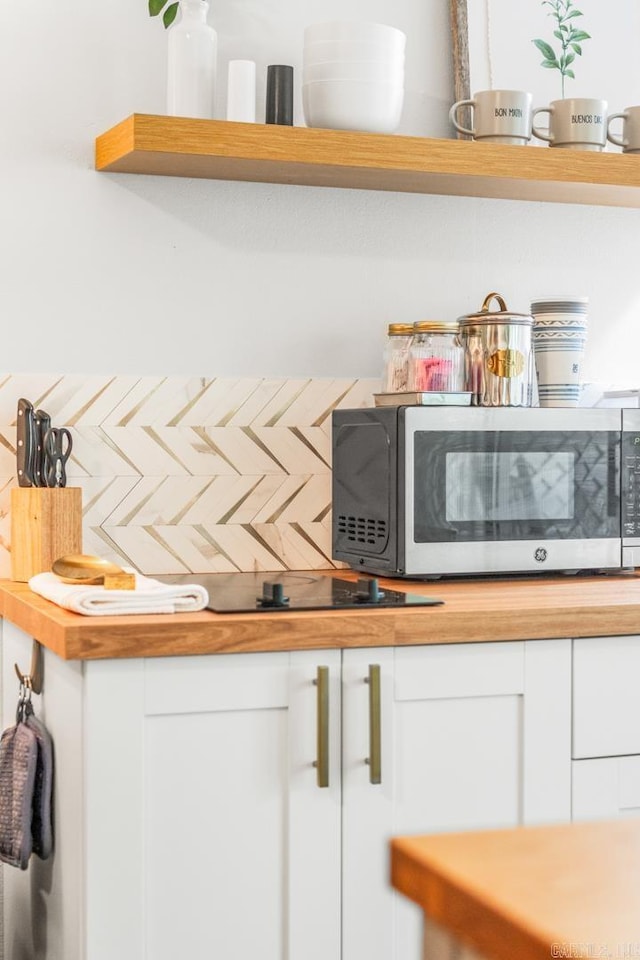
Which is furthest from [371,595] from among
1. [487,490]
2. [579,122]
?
[579,122]

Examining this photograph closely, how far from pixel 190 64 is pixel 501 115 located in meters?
0.59

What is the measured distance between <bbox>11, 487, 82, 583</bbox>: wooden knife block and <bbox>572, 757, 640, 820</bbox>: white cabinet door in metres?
0.91

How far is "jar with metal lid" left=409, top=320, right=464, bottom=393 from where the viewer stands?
2332 mm

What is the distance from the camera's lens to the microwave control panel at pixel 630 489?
7.73 feet

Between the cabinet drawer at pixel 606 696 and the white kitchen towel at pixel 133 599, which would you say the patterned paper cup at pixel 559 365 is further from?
the white kitchen towel at pixel 133 599

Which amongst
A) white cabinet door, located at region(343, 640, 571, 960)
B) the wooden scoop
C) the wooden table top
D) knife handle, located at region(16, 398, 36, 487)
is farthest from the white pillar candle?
the wooden table top

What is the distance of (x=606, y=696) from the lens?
1944 mm

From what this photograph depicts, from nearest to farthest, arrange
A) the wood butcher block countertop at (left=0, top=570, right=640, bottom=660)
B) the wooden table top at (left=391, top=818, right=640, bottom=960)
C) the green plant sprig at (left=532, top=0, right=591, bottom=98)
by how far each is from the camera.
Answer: the wooden table top at (left=391, top=818, right=640, bottom=960)
the wood butcher block countertop at (left=0, top=570, right=640, bottom=660)
the green plant sprig at (left=532, top=0, right=591, bottom=98)

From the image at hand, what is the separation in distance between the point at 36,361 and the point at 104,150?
399mm

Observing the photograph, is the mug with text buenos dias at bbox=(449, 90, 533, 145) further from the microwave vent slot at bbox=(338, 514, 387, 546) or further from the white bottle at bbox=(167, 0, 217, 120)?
the microwave vent slot at bbox=(338, 514, 387, 546)

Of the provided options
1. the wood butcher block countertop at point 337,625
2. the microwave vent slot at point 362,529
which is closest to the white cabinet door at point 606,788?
the wood butcher block countertop at point 337,625

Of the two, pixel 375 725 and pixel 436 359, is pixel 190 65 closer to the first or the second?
pixel 436 359

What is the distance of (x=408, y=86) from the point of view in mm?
2617

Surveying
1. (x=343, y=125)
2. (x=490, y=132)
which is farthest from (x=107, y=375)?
(x=490, y=132)
